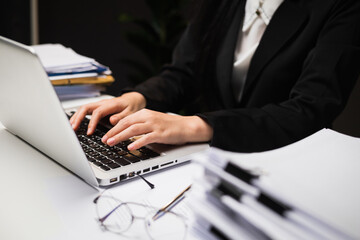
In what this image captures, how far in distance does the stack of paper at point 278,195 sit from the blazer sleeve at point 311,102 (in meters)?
0.35

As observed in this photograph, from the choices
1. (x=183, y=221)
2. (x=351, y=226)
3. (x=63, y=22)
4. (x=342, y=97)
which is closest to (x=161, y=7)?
(x=63, y=22)

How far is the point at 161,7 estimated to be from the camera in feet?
7.64

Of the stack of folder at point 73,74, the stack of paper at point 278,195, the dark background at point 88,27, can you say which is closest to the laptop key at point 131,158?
the stack of paper at point 278,195

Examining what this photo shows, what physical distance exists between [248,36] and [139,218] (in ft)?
2.76

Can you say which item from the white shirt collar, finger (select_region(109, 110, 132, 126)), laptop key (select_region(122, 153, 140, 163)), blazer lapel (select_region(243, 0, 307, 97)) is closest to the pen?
laptop key (select_region(122, 153, 140, 163))

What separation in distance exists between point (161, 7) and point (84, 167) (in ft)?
6.51

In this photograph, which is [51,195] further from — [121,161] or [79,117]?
[79,117]

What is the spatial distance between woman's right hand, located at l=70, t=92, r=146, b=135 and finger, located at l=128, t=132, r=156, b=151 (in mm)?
164

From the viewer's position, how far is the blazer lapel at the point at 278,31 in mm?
999

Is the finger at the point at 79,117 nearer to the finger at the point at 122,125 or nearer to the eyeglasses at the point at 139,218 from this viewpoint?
the finger at the point at 122,125

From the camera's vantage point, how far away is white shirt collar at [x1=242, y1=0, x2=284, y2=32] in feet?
3.53

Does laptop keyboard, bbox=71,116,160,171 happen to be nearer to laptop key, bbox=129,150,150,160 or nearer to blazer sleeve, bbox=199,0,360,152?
laptop key, bbox=129,150,150,160

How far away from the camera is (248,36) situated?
1.16 meters

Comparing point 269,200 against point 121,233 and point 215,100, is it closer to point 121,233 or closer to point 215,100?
point 121,233
